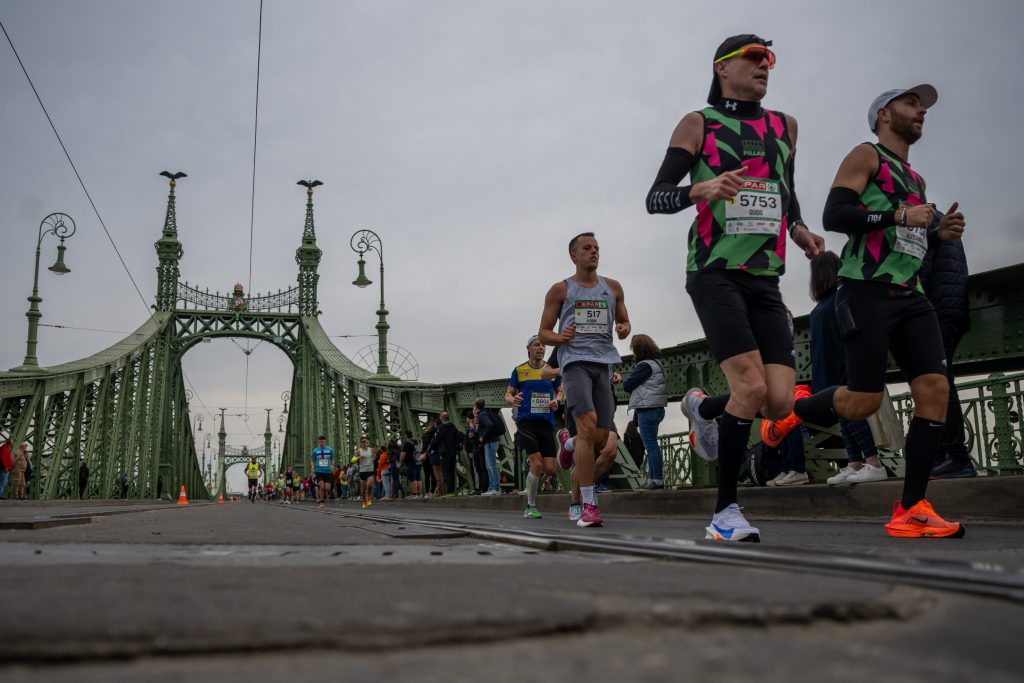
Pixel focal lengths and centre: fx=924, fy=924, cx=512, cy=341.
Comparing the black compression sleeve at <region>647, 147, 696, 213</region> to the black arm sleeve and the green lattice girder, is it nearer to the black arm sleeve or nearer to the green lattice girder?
the black arm sleeve

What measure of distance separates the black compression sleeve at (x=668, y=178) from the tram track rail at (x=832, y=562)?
1501 mm

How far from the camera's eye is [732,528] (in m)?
3.55

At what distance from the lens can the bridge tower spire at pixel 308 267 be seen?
161 feet

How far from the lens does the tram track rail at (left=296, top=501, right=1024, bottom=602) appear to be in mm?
1645

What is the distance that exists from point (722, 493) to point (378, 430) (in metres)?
28.7

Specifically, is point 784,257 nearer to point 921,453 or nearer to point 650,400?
point 921,453

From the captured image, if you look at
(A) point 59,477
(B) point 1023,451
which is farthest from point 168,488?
(B) point 1023,451

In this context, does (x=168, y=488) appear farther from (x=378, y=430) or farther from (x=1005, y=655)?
(x=1005, y=655)

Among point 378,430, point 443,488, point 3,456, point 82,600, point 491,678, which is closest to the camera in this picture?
point 491,678

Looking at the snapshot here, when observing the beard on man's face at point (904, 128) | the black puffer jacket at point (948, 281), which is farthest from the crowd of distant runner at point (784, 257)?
the black puffer jacket at point (948, 281)

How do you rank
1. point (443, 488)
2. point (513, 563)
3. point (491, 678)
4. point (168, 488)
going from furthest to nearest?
point (168, 488) < point (443, 488) < point (513, 563) < point (491, 678)

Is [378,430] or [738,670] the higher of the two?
[378,430]

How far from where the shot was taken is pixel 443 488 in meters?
17.7

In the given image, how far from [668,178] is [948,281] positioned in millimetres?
2452
